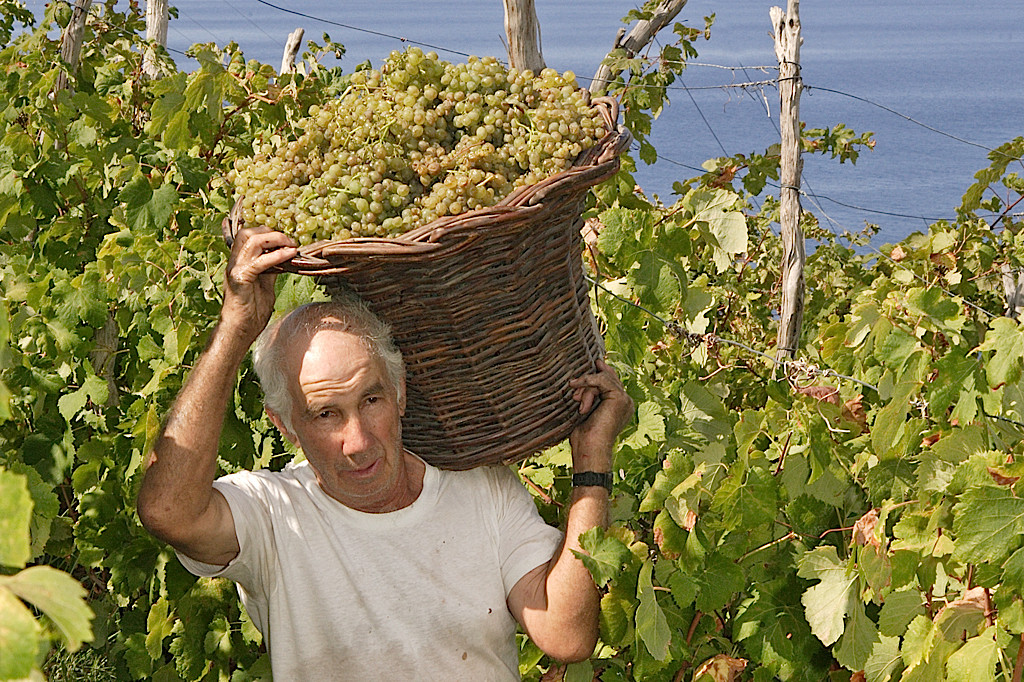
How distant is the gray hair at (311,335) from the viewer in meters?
1.66

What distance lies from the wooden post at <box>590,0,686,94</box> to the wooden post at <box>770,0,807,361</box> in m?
0.72

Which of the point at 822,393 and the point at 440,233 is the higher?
the point at 440,233

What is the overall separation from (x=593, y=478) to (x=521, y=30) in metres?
1.03

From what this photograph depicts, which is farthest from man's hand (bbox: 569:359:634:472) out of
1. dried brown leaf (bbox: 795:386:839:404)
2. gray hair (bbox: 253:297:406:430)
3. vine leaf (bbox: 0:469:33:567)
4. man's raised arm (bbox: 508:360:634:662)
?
vine leaf (bbox: 0:469:33:567)

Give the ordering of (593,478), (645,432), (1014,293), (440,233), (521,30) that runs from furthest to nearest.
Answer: (1014,293)
(521,30)
(645,432)
(593,478)
(440,233)

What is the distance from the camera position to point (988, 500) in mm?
1473

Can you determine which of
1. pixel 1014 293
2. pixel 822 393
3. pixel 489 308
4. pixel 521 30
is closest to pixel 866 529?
pixel 822 393

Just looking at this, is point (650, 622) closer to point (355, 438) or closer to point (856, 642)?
point (856, 642)

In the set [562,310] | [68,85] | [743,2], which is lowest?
[562,310]

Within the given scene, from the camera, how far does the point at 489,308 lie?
1.53m

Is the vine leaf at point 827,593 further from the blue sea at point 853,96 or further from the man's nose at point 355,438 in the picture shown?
the blue sea at point 853,96

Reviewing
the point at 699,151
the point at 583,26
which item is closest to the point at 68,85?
the point at 699,151

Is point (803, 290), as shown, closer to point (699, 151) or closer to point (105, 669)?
point (105, 669)

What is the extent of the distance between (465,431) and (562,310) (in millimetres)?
235
